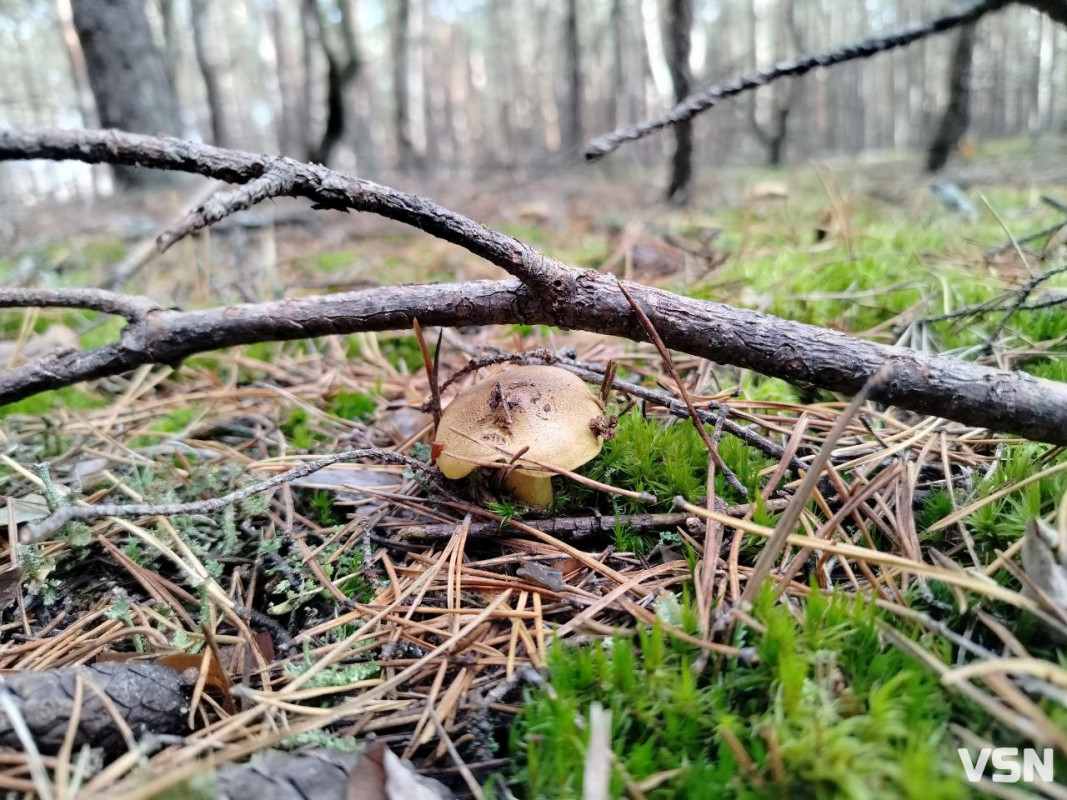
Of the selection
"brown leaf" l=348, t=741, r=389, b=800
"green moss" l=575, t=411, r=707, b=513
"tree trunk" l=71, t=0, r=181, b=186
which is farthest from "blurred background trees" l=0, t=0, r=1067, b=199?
"brown leaf" l=348, t=741, r=389, b=800

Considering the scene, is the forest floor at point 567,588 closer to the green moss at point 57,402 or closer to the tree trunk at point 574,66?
the green moss at point 57,402

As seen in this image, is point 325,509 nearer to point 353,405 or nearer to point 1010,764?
point 353,405

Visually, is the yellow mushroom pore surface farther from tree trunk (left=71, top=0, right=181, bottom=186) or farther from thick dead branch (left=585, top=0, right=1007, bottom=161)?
tree trunk (left=71, top=0, right=181, bottom=186)

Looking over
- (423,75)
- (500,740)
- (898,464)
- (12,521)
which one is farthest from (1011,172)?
(423,75)

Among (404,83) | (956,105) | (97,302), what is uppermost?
(404,83)

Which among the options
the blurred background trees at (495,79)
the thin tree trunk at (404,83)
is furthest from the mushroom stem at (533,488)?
the thin tree trunk at (404,83)

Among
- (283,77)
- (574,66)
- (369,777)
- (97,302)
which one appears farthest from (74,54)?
(369,777)

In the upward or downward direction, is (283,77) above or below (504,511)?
above
